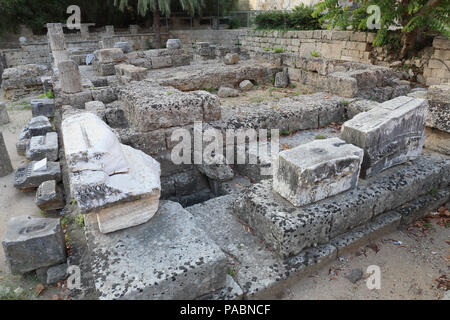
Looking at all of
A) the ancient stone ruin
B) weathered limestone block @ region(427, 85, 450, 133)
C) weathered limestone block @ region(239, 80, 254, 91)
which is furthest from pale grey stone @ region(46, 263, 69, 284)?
weathered limestone block @ region(239, 80, 254, 91)

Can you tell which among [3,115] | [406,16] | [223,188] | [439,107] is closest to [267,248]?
[223,188]

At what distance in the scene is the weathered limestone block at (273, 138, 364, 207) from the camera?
2586 mm

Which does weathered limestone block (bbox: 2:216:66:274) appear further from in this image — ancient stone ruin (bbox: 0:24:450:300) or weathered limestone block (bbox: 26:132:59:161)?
weathered limestone block (bbox: 26:132:59:161)

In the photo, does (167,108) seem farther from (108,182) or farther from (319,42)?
(319,42)

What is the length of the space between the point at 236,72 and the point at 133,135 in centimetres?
494

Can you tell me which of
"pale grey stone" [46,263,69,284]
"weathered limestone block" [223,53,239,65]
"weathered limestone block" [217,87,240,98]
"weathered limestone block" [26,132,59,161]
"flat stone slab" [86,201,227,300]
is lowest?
"pale grey stone" [46,263,69,284]

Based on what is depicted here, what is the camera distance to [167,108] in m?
4.03

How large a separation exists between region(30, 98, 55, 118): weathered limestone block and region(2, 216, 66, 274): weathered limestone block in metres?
6.24

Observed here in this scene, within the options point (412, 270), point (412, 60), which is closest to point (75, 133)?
point (412, 270)

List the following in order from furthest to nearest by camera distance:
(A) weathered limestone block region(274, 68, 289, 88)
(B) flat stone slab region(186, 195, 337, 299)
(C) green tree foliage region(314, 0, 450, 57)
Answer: (A) weathered limestone block region(274, 68, 289, 88) < (C) green tree foliage region(314, 0, 450, 57) < (B) flat stone slab region(186, 195, 337, 299)

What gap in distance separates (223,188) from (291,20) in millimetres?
13389

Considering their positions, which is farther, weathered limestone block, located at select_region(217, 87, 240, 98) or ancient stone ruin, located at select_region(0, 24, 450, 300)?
weathered limestone block, located at select_region(217, 87, 240, 98)

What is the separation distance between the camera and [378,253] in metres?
2.88

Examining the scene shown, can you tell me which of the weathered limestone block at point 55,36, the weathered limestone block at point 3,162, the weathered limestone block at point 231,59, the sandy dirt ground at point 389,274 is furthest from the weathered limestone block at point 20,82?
the sandy dirt ground at point 389,274
